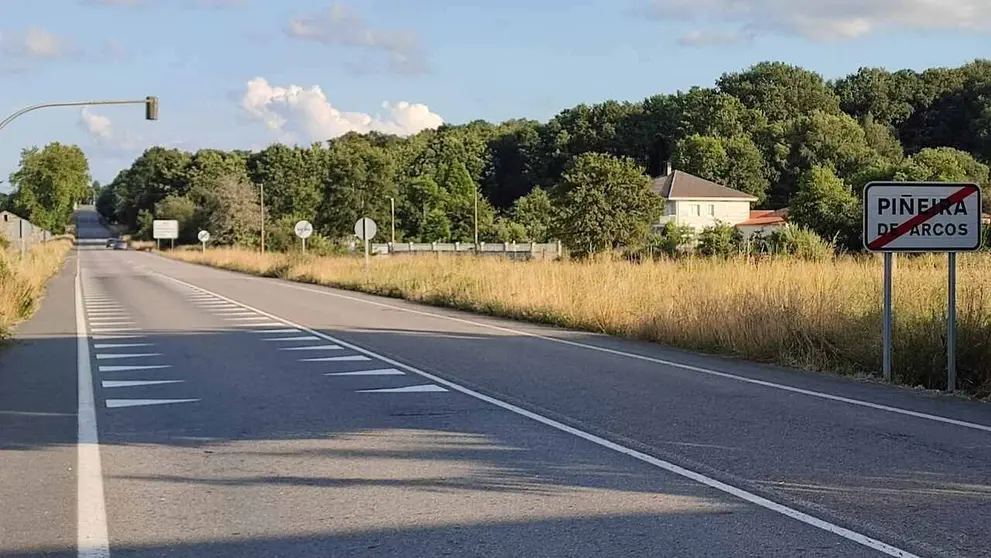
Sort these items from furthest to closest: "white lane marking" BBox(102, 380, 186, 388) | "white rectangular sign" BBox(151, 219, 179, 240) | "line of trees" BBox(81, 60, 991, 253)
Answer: "white rectangular sign" BBox(151, 219, 179, 240) → "line of trees" BBox(81, 60, 991, 253) → "white lane marking" BBox(102, 380, 186, 388)

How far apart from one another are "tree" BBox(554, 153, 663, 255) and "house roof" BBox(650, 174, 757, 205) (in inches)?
1463

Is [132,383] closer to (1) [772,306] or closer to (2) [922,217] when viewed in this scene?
(1) [772,306]

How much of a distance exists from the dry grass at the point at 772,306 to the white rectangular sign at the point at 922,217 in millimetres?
1265

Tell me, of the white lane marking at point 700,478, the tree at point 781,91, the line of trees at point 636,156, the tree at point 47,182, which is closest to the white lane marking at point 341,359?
the white lane marking at point 700,478

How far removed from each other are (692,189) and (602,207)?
41666mm

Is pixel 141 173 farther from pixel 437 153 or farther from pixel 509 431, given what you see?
pixel 509 431

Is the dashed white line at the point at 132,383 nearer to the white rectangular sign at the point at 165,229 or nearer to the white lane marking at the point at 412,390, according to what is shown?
the white lane marking at the point at 412,390

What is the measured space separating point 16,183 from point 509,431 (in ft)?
328

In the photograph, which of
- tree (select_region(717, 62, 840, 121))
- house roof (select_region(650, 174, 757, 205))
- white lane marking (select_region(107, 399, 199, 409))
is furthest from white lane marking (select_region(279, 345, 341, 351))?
tree (select_region(717, 62, 840, 121))

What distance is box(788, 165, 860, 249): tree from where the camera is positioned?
44.1 meters

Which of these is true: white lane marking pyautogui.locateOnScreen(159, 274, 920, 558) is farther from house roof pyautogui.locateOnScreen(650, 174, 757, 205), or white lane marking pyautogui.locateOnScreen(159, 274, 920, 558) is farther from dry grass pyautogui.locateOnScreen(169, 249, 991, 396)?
house roof pyautogui.locateOnScreen(650, 174, 757, 205)

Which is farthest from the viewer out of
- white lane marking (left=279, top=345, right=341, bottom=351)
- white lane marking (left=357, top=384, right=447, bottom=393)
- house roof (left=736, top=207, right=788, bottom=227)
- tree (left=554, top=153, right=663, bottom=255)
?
house roof (left=736, top=207, right=788, bottom=227)

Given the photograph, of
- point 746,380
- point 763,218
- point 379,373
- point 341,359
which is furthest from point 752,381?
point 763,218

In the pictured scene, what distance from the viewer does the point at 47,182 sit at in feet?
325
